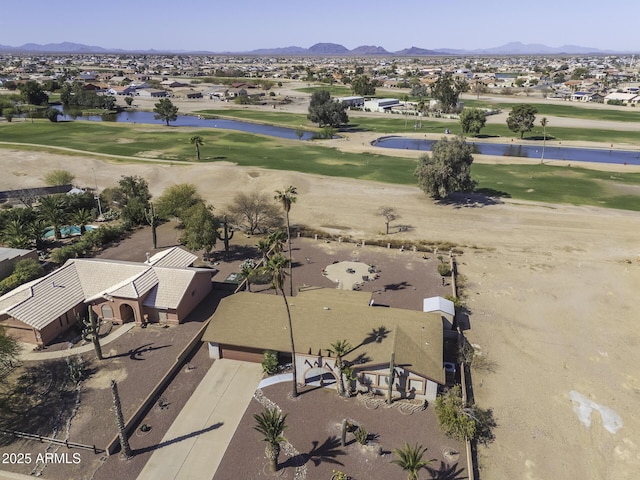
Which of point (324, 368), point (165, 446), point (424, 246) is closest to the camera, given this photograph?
point (165, 446)

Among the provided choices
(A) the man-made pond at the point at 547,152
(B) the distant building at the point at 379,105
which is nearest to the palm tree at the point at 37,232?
(A) the man-made pond at the point at 547,152

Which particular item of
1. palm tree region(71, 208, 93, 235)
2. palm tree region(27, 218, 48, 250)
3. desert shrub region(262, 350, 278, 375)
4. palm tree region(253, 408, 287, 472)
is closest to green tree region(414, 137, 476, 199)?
desert shrub region(262, 350, 278, 375)

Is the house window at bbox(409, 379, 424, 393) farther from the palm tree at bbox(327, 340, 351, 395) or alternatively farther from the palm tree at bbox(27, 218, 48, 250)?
the palm tree at bbox(27, 218, 48, 250)

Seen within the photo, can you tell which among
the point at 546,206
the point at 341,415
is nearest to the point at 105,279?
the point at 341,415

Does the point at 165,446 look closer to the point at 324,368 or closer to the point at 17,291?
the point at 324,368

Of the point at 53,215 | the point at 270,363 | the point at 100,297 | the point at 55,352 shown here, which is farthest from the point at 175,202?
the point at 270,363

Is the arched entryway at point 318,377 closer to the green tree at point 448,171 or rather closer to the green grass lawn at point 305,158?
the green tree at point 448,171
